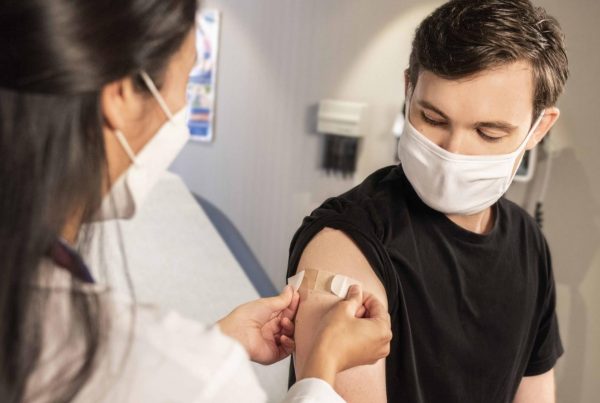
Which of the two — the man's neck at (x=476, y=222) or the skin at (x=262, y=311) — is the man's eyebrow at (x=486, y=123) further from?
the skin at (x=262, y=311)

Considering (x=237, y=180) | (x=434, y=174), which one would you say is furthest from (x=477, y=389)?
(x=237, y=180)

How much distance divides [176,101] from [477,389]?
2.67 feet

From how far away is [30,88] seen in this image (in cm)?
58

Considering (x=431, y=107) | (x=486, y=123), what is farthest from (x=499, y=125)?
(x=431, y=107)

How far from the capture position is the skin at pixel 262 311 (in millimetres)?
700

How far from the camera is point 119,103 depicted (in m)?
0.68

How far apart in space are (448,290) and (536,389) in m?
0.37

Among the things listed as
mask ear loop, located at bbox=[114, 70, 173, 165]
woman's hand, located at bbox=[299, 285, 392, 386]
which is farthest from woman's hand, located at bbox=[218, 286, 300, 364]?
mask ear loop, located at bbox=[114, 70, 173, 165]

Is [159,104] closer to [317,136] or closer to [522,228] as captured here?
[522,228]

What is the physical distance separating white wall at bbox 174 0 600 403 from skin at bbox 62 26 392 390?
5.53ft

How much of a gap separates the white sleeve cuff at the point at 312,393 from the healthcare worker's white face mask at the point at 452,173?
1.59 feet

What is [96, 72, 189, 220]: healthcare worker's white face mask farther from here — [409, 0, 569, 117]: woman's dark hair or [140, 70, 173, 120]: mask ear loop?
[409, 0, 569, 117]: woman's dark hair

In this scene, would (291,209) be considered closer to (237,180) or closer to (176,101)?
(237,180)

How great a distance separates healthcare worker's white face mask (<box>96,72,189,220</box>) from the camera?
0.77 metres
